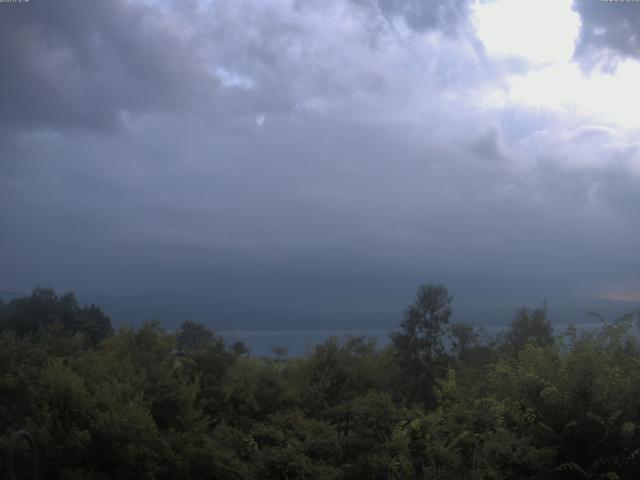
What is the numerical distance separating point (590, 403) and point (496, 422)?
115cm

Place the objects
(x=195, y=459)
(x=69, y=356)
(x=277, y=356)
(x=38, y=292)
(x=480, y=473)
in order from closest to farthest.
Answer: (x=480, y=473) → (x=195, y=459) → (x=69, y=356) → (x=277, y=356) → (x=38, y=292)

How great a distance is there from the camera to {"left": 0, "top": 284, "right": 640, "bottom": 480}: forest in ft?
24.6

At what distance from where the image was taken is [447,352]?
13.7m

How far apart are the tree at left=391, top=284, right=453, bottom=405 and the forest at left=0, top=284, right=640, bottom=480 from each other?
1116 millimetres

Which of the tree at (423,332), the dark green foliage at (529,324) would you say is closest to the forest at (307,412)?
the tree at (423,332)

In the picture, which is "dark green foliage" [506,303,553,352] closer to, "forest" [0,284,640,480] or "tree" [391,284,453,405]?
"tree" [391,284,453,405]

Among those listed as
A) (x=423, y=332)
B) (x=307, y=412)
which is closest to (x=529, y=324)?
(x=423, y=332)

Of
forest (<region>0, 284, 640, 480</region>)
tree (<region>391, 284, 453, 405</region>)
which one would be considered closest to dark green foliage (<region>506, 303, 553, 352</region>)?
tree (<region>391, 284, 453, 405</region>)

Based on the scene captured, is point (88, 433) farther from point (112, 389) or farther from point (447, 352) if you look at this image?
point (447, 352)

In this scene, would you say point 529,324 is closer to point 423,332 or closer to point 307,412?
point 423,332

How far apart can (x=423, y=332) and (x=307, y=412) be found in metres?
4.13

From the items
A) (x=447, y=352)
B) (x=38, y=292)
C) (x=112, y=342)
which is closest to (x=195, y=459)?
(x=112, y=342)

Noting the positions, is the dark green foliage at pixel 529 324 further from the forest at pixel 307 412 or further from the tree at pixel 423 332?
the forest at pixel 307 412

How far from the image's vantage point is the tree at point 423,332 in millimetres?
13125
